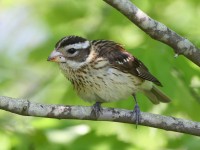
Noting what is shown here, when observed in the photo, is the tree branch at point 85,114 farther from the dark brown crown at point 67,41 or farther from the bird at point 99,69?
the dark brown crown at point 67,41

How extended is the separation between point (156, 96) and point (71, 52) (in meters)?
1.26

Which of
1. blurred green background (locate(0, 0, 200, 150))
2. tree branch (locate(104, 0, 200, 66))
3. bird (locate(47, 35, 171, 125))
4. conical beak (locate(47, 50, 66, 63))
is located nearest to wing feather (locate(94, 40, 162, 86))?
bird (locate(47, 35, 171, 125))

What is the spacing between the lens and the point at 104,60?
5.24 m

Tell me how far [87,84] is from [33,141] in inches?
27.6

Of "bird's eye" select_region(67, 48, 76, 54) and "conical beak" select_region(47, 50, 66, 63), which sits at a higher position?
"bird's eye" select_region(67, 48, 76, 54)

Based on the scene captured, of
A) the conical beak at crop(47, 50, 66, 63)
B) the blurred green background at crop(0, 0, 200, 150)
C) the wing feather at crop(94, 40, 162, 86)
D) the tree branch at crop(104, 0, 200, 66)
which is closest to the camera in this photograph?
the tree branch at crop(104, 0, 200, 66)

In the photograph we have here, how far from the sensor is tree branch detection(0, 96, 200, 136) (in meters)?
3.94

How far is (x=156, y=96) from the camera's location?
19.8 ft

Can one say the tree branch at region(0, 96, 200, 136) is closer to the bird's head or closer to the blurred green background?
the blurred green background

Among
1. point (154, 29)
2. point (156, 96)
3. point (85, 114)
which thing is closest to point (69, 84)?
point (156, 96)

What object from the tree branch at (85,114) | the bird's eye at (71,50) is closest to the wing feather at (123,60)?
the bird's eye at (71,50)

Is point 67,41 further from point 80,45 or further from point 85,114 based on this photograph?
point 85,114

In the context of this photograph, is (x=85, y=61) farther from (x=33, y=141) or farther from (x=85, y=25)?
(x=85, y=25)

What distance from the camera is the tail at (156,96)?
19.2ft
